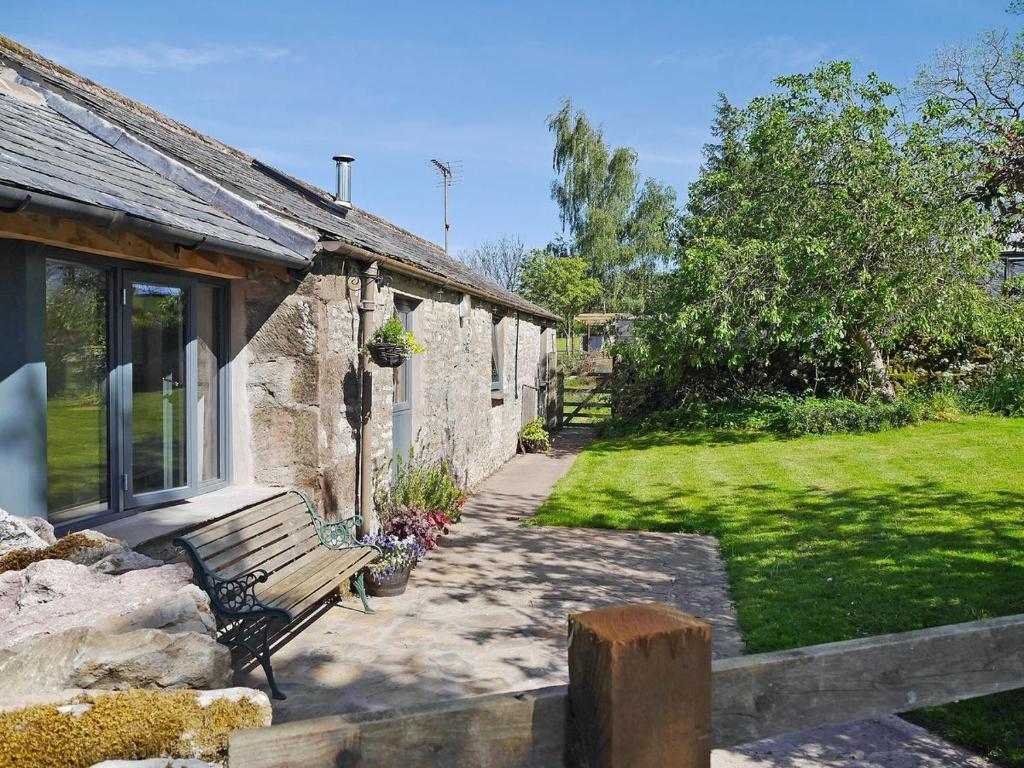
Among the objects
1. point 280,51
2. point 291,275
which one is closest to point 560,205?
point 280,51

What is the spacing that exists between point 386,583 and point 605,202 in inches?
1200

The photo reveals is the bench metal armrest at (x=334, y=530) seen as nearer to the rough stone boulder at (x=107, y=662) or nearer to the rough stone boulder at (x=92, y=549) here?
the rough stone boulder at (x=92, y=549)

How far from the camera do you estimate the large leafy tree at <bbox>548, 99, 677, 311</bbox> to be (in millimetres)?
33125

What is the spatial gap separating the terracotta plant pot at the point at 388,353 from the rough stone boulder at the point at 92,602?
11.8 feet

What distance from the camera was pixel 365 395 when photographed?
6395 millimetres

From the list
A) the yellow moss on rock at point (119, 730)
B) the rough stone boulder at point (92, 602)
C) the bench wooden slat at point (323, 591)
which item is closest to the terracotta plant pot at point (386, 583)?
the bench wooden slat at point (323, 591)

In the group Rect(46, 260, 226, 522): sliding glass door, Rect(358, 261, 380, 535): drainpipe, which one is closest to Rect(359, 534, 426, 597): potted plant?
Rect(358, 261, 380, 535): drainpipe

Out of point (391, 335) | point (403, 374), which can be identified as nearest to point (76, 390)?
point (391, 335)

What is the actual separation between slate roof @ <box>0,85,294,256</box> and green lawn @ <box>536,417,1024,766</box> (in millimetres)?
4569

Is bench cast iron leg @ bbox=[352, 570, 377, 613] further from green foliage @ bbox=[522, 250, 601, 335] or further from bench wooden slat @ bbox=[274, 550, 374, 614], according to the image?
green foliage @ bbox=[522, 250, 601, 335]

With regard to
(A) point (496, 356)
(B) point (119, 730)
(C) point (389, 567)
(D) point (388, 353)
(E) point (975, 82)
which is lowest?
(C) point (389, 567)

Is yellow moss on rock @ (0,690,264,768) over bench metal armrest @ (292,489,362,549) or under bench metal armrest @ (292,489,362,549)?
over

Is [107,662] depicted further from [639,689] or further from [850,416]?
[850,416]

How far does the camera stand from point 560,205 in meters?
34.6
